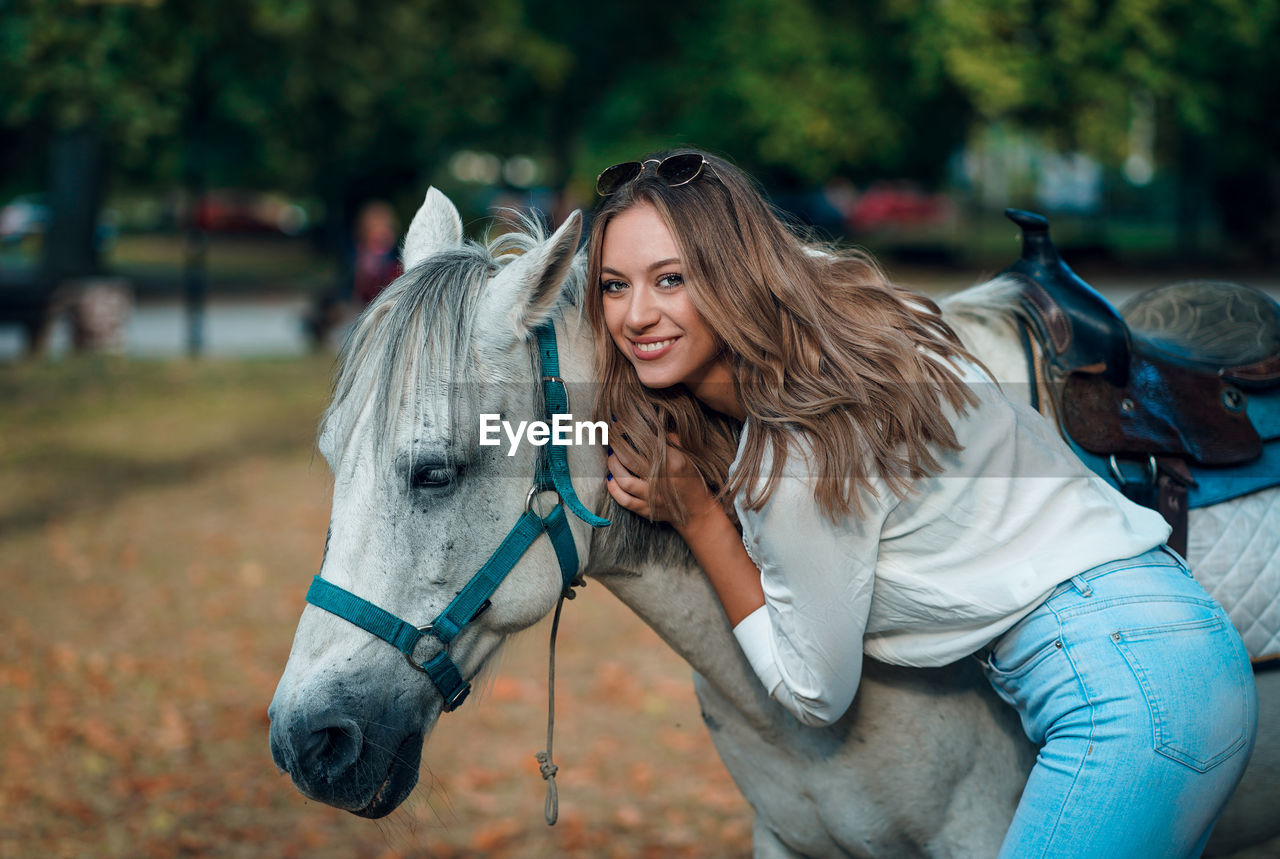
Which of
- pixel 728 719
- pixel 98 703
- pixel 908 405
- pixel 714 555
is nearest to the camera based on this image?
pixel 908 405

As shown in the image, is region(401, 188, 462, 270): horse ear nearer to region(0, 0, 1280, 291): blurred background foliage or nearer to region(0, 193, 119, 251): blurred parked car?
region(0, 0, 1280, 291): blurred background foliage

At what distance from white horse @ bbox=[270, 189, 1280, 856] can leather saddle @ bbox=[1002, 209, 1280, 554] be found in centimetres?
46

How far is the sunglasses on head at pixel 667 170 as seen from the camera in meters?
1.91

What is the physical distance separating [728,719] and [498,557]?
2.23 feet

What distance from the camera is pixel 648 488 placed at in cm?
196

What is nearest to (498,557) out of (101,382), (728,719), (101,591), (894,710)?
(728,719)

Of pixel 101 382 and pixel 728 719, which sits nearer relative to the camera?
pixel 728 719

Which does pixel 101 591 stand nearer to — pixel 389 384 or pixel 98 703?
pixel 98 703

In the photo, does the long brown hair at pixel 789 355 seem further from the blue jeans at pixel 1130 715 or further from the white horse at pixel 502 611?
the blue jeans at pixel 1130 715

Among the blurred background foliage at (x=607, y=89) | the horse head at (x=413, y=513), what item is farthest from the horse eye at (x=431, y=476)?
the blurred background foliage at (x=607, y=89)

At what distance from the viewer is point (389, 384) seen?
6.00ft

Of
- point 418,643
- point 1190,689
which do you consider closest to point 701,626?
point 418,643

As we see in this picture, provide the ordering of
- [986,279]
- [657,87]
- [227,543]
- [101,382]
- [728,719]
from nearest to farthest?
1. [728,719]
2. [986,279]
3. [227,543]
4. [101,382]
5. [657,87]

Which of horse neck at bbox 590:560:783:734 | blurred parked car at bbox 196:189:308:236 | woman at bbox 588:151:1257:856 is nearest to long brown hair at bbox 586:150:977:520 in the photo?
woman at bbox 588:151:1257:856
